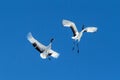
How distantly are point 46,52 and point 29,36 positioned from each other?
1.41 metres

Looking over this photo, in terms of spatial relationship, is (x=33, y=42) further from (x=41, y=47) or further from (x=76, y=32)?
(x=76, y=32)

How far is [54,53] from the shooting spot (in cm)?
1242

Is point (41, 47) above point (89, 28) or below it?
below

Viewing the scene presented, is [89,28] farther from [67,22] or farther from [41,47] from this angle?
[41,47]

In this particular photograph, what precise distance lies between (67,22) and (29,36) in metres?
2.16

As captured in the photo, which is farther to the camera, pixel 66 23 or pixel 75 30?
pixel 75 30

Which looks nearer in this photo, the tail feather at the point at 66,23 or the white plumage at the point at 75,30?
the tail feather at the point at 66,23

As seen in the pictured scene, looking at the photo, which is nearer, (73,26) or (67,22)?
(67,22)

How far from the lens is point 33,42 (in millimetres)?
11945

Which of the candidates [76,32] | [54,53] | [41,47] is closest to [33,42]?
[41,47]

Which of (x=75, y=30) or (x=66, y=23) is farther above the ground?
(x=75, y=30)

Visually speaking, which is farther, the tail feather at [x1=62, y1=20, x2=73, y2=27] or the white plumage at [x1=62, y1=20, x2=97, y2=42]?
the white plumage at [x1=62, y1=20, x2=97, y2=42]

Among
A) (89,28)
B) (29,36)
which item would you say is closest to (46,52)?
(29,36)

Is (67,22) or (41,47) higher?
(67,22)
